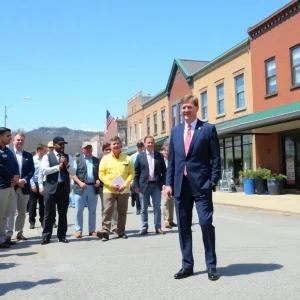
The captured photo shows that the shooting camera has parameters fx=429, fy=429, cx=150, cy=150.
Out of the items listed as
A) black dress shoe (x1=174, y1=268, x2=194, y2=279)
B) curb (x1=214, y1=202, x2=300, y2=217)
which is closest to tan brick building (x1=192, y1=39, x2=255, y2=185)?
curb (x1=214, y1=202, x2=300, y2=217)

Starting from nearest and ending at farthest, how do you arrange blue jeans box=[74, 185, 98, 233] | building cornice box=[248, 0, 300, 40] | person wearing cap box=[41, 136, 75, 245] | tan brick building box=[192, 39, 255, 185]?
person wearing cap box=[41, 136, 75, 245]
blue jeans box=[74, 185, 98, 233]
building cornice box=[248, 0, 300, 40]
tan brick building box=[192, 39, 255, 185]

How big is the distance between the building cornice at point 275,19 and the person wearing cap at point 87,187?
44.5ft

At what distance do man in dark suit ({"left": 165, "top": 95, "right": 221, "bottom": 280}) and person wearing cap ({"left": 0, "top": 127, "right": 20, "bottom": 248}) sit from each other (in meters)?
3.38

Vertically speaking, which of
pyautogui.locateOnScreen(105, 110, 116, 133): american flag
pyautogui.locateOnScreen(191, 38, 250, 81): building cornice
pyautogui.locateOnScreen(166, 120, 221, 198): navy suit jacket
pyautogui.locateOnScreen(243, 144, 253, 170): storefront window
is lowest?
pyautogui.locateOnScreen(166, 120, 221, 198): navy suit jacket

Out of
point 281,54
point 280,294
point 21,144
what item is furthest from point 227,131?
point 280,294

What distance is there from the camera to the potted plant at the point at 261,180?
1912 centimetres

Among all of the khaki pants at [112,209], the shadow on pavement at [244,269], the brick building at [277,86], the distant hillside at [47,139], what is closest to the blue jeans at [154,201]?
the khaki pants at [112,209]

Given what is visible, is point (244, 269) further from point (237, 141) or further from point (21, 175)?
point (237, 141)

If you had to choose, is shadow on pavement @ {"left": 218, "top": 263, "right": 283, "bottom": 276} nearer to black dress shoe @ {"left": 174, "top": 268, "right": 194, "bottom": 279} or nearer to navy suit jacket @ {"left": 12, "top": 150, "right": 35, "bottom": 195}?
black dress shoe @ {"left": 174, "top": 268, "right": 194, "bottom": 279}

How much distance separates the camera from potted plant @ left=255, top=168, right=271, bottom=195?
19.1 metres

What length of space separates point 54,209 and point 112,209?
1.09m

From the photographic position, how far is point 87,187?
28.0 feet

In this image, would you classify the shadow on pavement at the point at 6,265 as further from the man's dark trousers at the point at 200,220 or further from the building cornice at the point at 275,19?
the building cornice at the point at 275,19

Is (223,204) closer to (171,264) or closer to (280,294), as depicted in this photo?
(171,264)
